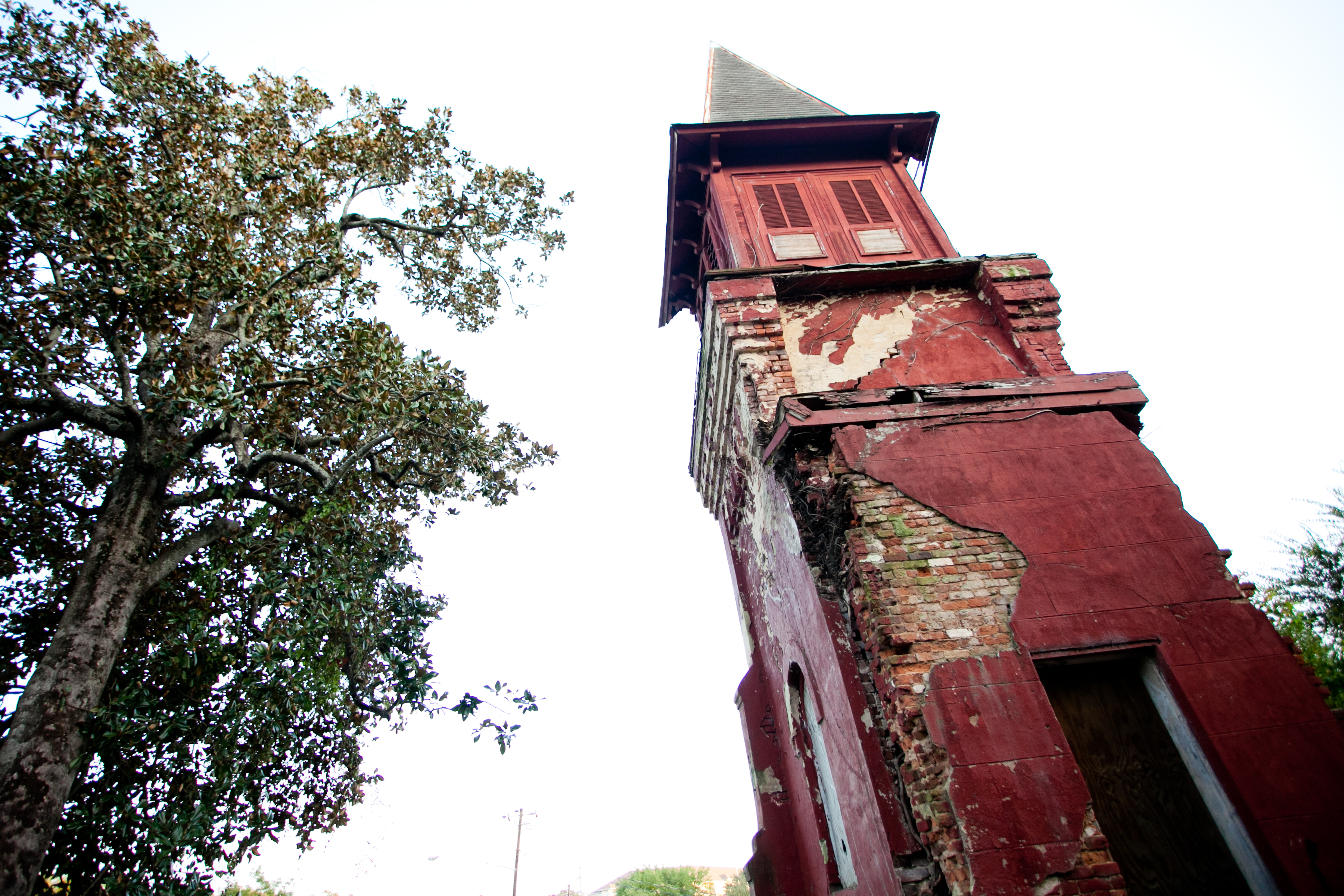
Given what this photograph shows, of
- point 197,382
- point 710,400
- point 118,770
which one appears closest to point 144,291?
point 197,382

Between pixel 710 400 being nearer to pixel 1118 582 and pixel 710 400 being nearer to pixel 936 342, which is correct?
pixel 936 342

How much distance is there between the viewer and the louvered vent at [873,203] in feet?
31.4

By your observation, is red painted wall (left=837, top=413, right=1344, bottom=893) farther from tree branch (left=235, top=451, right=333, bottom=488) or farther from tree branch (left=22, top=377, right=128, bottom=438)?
tree branch (left=22, top=377, right=128, bottom=438)

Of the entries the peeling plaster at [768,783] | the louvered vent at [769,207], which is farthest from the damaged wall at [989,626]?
the louvered vent at [769,207]

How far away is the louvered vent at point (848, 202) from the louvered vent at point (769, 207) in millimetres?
922

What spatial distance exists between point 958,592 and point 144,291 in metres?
7.98

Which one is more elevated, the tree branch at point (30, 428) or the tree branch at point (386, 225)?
the tree branch at point (386, 225)

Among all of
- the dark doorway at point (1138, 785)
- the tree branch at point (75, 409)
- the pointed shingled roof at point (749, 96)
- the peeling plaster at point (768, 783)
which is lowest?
the dark doorway at point (1138, 785)

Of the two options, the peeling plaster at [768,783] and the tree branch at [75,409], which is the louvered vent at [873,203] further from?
the tree branch at [75,409]

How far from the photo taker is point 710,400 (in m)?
8.67

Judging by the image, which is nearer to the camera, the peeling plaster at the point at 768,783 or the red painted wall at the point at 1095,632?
the red painted wall at the point at 1095,632

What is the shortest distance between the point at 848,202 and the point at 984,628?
7.38 metres

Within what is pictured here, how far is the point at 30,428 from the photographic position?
6.33 m

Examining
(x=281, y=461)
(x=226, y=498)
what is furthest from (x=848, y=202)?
(x=226, y=498)
